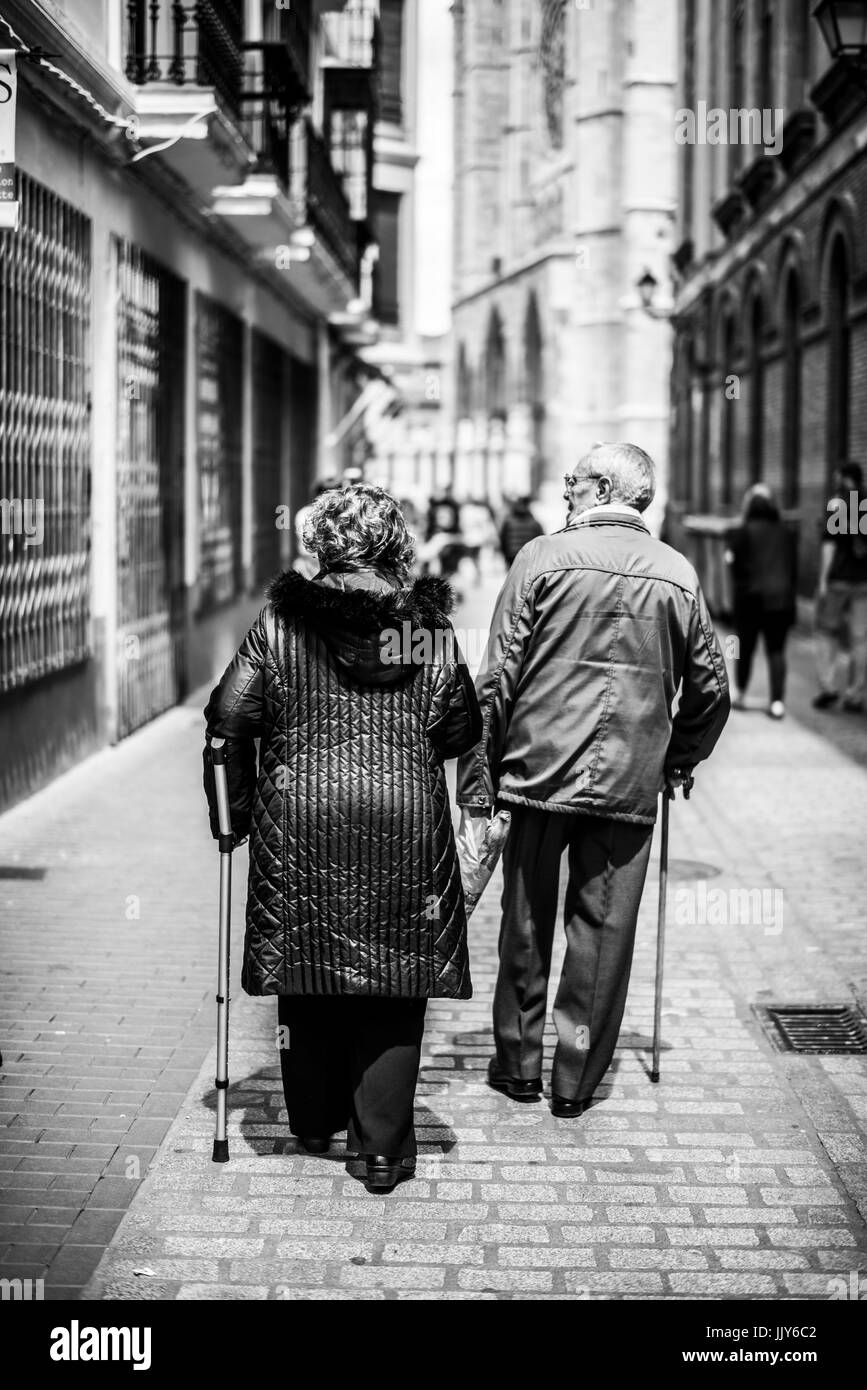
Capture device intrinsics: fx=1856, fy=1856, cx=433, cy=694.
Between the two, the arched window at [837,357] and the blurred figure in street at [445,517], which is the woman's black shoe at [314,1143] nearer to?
the arched window at [837,357]

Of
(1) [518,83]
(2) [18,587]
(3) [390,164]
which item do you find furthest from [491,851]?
(1) [518,83]

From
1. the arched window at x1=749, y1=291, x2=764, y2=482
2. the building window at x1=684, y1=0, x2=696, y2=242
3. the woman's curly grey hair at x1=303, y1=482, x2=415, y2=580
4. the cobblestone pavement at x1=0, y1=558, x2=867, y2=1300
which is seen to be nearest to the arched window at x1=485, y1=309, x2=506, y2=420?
the building window at x1=684, y1=0, x2=696, y2=242

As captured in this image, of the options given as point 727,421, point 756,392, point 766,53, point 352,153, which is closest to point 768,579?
point 756,392

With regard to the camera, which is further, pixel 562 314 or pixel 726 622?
pixel 562 314

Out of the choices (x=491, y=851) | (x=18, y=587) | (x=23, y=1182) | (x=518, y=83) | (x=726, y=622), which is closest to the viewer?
(x=23, y=1182)

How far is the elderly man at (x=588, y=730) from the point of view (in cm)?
530

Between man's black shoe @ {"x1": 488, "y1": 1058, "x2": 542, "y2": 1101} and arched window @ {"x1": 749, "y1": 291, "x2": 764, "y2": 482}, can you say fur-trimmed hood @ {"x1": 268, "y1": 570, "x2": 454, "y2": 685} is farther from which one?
arched window @ {"x1": 749, "y1": 291, "x2": 764, "y2": 482}

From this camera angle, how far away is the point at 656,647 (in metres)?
5.33

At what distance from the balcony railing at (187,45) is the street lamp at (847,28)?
4.15 meters
